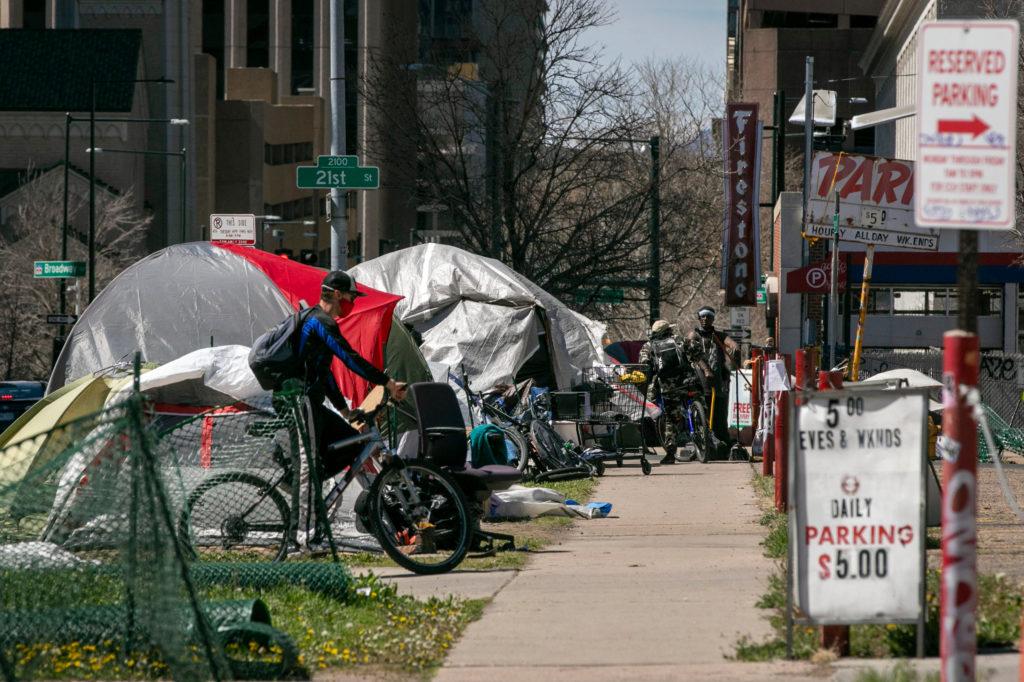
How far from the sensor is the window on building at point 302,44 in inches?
3912

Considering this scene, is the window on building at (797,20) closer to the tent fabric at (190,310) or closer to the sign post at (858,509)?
the tent fabric at (190,310)

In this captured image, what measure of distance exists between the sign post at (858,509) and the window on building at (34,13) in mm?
83615

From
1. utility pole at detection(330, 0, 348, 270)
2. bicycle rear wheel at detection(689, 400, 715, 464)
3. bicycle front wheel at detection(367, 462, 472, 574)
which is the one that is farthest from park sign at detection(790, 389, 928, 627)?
bicycle rear wheel at detection(689, 400, 715, 464)

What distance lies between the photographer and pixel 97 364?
56.0 ft

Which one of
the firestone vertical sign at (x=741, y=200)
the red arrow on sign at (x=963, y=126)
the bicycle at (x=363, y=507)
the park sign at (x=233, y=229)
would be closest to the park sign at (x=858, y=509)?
the red arrow on sign at (x=963, y=126)

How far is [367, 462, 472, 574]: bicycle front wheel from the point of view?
32.4ft

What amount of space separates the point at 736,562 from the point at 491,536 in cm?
176

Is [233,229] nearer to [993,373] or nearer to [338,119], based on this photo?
[338,119]

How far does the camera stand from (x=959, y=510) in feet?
17.5

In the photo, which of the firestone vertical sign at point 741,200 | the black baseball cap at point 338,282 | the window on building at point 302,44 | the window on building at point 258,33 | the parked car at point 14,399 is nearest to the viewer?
the black baseball cap at point 338,282

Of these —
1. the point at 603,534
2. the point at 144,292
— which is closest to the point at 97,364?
the point at 144,292

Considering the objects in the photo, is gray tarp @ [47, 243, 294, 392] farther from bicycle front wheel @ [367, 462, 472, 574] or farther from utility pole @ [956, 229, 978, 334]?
utility pole @ [956, 229, 978, 334]

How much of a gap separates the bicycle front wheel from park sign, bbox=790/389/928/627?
3.74 metres

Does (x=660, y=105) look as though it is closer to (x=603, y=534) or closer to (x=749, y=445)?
(x=749, y=445)
